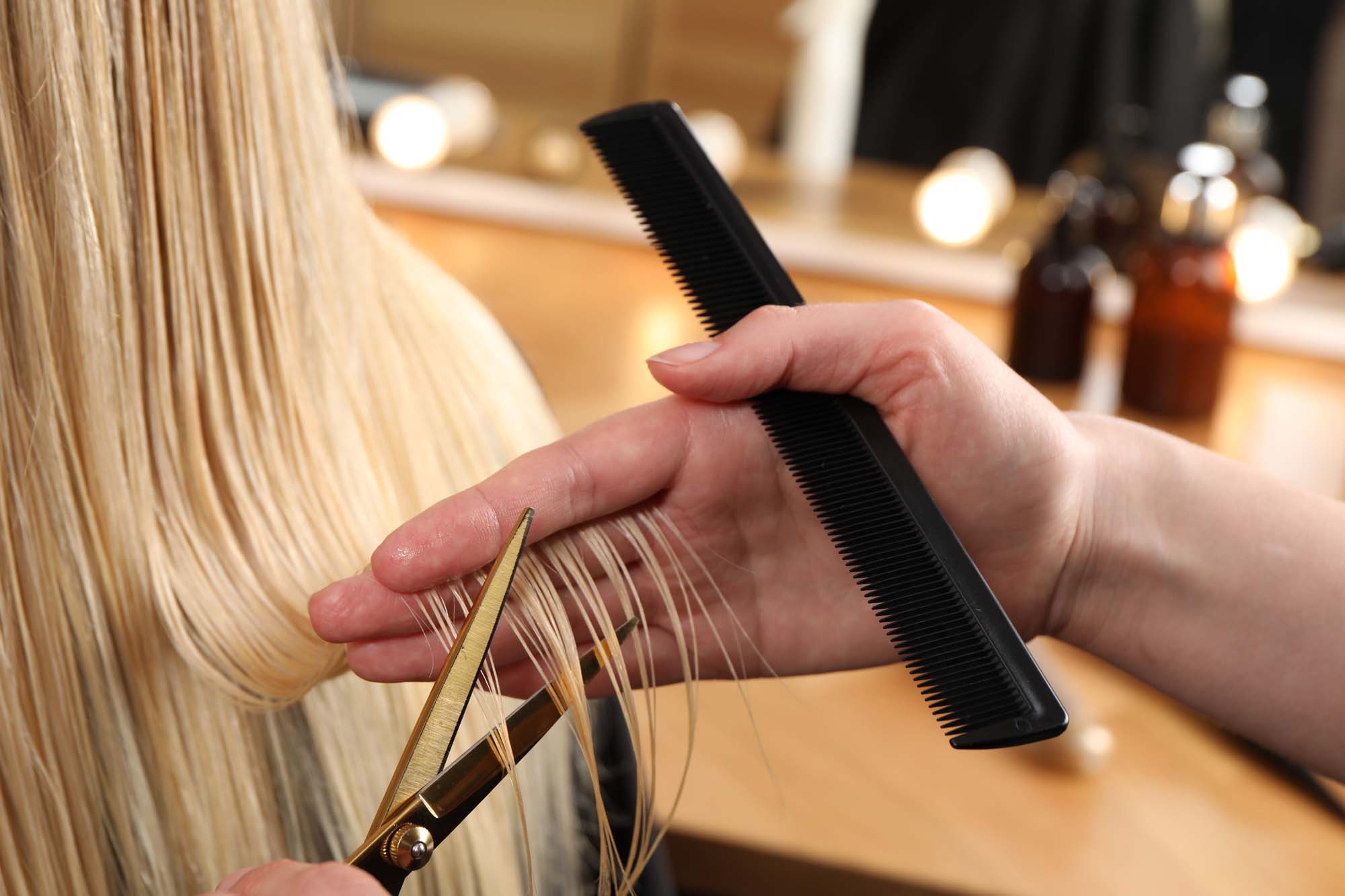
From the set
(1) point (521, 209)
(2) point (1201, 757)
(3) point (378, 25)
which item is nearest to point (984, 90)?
(1) point (521, 209)

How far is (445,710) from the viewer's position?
409mm

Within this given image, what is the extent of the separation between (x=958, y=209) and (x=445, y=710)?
4.89ft

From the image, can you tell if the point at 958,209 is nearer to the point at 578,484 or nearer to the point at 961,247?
the point at 961,247

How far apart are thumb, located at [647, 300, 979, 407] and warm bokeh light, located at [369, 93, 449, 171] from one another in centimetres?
141

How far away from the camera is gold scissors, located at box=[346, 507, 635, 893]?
1.32 ft

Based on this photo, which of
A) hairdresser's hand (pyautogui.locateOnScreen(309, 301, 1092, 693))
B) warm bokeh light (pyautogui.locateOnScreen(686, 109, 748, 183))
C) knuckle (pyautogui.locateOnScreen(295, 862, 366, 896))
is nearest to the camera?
knuckle (pyautogui.locateOnScreen(295, 862, 366, 896))

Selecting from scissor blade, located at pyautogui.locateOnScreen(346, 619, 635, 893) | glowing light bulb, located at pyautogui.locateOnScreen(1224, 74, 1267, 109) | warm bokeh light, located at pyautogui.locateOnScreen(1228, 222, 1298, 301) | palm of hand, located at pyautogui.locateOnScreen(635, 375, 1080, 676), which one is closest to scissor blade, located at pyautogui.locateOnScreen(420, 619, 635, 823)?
scissor blade, located at pyautogui.locateOnScreen(346, 619, 635, 893)

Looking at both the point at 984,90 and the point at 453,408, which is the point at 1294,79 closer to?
the point at 984,90

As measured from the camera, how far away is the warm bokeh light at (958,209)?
1.72 metres

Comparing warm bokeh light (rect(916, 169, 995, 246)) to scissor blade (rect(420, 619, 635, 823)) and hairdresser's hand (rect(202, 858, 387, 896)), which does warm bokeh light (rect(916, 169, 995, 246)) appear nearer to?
scissor blade (rect(420, 619, 635, 823))

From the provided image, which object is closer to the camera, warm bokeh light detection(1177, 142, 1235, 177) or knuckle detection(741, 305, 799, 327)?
knuckle detection(741, 305, 799, 327)

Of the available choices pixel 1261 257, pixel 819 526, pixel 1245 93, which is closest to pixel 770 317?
pixel 819 526

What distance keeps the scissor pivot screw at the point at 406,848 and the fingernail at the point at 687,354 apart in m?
0.22

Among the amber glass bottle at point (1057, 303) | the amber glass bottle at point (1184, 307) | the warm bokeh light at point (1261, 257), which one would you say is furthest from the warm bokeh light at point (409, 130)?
the warm bokeh light at point (1261, 257)
